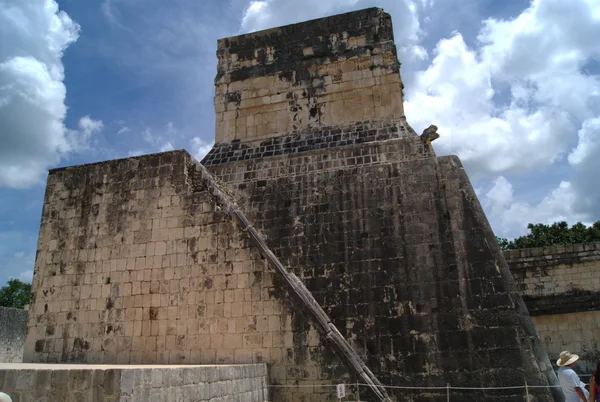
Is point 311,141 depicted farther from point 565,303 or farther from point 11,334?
point 11,334

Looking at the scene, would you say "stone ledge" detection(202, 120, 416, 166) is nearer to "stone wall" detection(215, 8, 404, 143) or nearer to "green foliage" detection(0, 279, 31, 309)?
"stone wall" detection(215, 8, 404, 143)

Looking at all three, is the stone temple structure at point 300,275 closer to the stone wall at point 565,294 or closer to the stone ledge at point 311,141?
the stone ledge at point 311,141

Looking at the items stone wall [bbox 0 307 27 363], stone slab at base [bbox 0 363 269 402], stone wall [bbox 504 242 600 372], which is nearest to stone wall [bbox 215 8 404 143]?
stone wall [bbox 504 242 600 372]

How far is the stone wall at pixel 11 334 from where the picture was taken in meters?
13.2

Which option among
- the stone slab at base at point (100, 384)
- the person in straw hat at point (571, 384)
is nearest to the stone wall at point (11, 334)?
the stone slab at base at point (100, 384)

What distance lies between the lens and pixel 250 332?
316 inches

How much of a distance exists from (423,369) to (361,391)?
1340 mm

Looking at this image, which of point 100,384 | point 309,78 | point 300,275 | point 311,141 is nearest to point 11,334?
point 300,275

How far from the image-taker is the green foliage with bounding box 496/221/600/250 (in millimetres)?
28312

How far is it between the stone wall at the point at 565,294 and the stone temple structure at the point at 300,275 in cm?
481

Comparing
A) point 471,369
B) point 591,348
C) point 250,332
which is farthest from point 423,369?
point 591,348

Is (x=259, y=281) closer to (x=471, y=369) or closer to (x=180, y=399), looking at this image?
(x=180, y=399)

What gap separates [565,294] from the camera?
1229cm

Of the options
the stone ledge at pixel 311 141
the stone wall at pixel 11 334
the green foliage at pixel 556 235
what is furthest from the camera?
the green foliage at pixel 556 235
